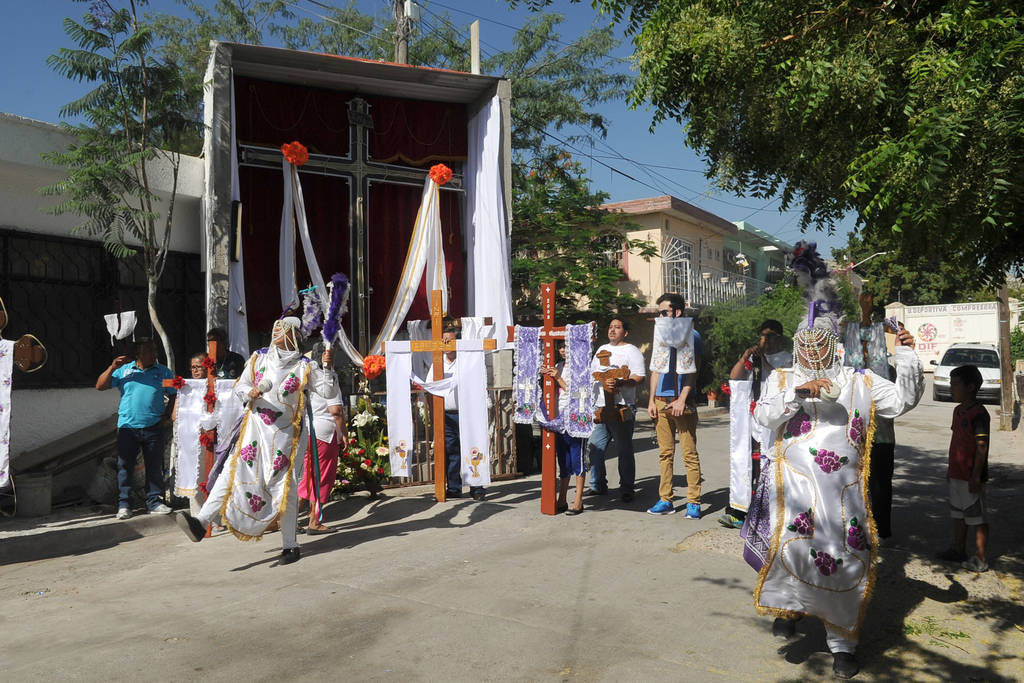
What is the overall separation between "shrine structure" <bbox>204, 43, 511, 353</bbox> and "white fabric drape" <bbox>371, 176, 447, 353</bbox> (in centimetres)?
35

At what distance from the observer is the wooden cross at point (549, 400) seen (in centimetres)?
750

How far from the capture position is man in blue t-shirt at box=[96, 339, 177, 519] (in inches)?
305

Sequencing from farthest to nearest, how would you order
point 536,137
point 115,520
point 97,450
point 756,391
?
1. point 536,137
2. point 97,450
3. point 115,520
4. point 756,391

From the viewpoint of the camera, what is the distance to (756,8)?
Answer: 16.6ft

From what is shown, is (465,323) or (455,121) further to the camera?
(455,121)

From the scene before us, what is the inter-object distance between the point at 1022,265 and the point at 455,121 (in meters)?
8.42

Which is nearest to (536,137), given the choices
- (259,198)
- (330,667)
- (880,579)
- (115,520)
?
(259,198)

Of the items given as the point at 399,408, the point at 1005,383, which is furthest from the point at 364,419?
the point at 1005,383

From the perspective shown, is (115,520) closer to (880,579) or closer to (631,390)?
(631,390)

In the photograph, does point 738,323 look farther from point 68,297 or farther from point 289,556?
point 289,556

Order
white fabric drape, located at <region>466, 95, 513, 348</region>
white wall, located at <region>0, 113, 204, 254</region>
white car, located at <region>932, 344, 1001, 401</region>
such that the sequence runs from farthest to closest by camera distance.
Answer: white car, located at <region>932, 344, 1001, 401</region> → white fabric drape, located at <region>466, 95, 513, 348</region> → white wall, located at <region>0, 113, 204, 254</region>

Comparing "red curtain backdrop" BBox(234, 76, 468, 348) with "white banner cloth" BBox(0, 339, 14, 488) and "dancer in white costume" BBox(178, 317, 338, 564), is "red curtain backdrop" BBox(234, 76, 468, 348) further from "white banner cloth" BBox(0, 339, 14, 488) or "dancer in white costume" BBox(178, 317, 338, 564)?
"dancer in white costume" BBox(178, 317, 338, 564)

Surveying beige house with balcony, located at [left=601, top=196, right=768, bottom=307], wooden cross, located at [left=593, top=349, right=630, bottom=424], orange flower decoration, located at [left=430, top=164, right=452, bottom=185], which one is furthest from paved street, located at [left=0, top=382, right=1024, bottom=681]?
beige house with balcony, located at [left=601, top=196, right=768, bottom=307]

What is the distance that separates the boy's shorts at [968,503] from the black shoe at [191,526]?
533 centimetres
